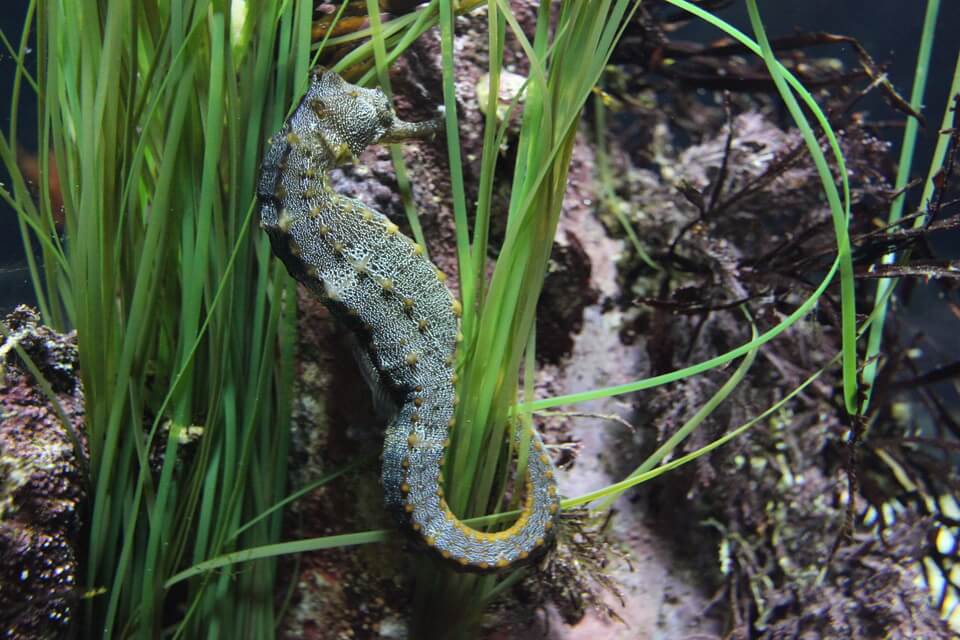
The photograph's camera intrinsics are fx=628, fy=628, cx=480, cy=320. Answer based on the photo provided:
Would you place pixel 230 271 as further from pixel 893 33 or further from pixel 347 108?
pixel 893 33

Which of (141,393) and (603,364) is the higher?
(141,393)

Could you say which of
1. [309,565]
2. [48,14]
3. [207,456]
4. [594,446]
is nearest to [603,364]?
[594,446]

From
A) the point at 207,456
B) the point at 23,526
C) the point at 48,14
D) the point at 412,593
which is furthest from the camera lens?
the point at 412,593

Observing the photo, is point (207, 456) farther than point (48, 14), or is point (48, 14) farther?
point (207, 456)

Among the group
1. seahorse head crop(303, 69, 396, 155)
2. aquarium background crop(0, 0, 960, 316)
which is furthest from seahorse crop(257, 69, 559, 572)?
aquarium background crop(0, 0, 960, 316)

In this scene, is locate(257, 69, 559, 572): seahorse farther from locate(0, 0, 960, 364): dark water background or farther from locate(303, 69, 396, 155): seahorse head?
locate(0, 0, 960, 364): dark water background

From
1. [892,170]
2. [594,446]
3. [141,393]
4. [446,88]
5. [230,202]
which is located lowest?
[594,446]

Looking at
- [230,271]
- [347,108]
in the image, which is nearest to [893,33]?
[347,108]

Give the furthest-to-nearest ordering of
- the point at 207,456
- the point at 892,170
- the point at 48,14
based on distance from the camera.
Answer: the point at 892,170 → the point at 207,456 → the point at 48,14

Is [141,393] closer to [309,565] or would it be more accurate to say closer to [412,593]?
[309,565]

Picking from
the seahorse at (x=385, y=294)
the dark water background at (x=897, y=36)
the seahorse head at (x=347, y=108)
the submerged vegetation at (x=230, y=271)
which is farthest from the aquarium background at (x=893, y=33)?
the seahorse at (x=385, y=294)
